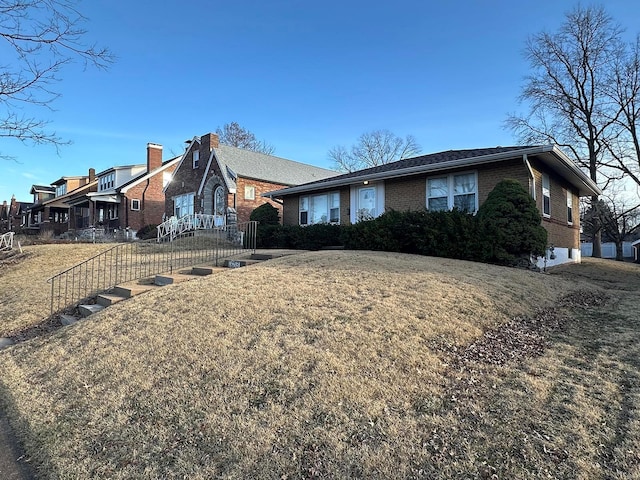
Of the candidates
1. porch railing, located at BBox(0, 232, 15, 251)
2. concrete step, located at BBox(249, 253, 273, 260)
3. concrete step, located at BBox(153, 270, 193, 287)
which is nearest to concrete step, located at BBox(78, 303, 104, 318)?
concrete step, located at BBox(153, 270, 193, 287)

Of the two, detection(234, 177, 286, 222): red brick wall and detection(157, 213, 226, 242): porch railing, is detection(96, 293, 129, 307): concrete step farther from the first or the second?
detection(234, 177, 286, 222): red brick wall

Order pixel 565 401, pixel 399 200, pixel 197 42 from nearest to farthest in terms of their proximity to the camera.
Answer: pixel 565 401 < pixel 197 42 < pixel 399 200

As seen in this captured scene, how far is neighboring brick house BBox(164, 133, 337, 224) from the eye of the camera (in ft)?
76.8

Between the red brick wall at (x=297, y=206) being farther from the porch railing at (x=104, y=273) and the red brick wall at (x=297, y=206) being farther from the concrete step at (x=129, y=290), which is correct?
the concrete step at (x=129, y=290)

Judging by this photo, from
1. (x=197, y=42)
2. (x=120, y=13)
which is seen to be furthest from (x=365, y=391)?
(x=197, y=42)

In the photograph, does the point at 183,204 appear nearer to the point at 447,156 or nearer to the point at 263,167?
the point at 263,167

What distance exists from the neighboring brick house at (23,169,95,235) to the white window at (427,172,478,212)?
121 ft

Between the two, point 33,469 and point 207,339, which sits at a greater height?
point 207,339

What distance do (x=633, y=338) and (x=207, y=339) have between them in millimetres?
5562

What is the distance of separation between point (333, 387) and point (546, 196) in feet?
42.4

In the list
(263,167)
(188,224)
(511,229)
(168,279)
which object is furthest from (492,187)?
(263,167)

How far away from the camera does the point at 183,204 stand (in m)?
27.7

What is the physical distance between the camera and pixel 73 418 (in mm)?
3787

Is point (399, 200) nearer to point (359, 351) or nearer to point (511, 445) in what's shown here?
point (359, 351)
